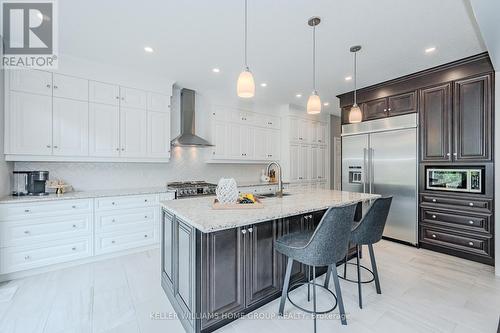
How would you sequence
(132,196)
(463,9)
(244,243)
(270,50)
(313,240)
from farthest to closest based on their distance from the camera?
(132,196) < (270,50) < (463,9) < (244,243) < (313,240)

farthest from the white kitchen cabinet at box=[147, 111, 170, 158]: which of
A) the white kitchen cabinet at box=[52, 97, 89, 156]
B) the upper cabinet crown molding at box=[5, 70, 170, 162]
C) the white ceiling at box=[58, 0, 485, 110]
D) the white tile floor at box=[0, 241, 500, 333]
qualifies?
the white tile floor at box=[0, 241, 500, 333]

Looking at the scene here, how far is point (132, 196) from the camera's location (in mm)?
3275

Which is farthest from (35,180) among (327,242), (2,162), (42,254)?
(327,242)

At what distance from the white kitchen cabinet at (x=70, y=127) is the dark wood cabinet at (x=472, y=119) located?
513 centimetres

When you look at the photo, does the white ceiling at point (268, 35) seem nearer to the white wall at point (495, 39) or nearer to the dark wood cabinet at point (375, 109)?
the white wall at point (495, 39)

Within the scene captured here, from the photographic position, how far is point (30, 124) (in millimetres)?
2789

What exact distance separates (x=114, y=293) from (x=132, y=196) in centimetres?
135

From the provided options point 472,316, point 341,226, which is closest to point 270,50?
point 341,226

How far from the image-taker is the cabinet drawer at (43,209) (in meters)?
2.48

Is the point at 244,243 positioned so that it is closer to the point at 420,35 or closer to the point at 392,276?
the point at 392,276

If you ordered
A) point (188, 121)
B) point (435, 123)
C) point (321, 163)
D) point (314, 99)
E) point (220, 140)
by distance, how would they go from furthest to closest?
point (321, 163), point (220, 140), point (188, 121), point (435, 123), point (314, 99)

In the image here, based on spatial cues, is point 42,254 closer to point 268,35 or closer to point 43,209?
point 43,209

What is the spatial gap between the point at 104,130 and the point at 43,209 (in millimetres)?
1227

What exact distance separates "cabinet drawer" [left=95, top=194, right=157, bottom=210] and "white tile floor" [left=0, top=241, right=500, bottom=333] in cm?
75
